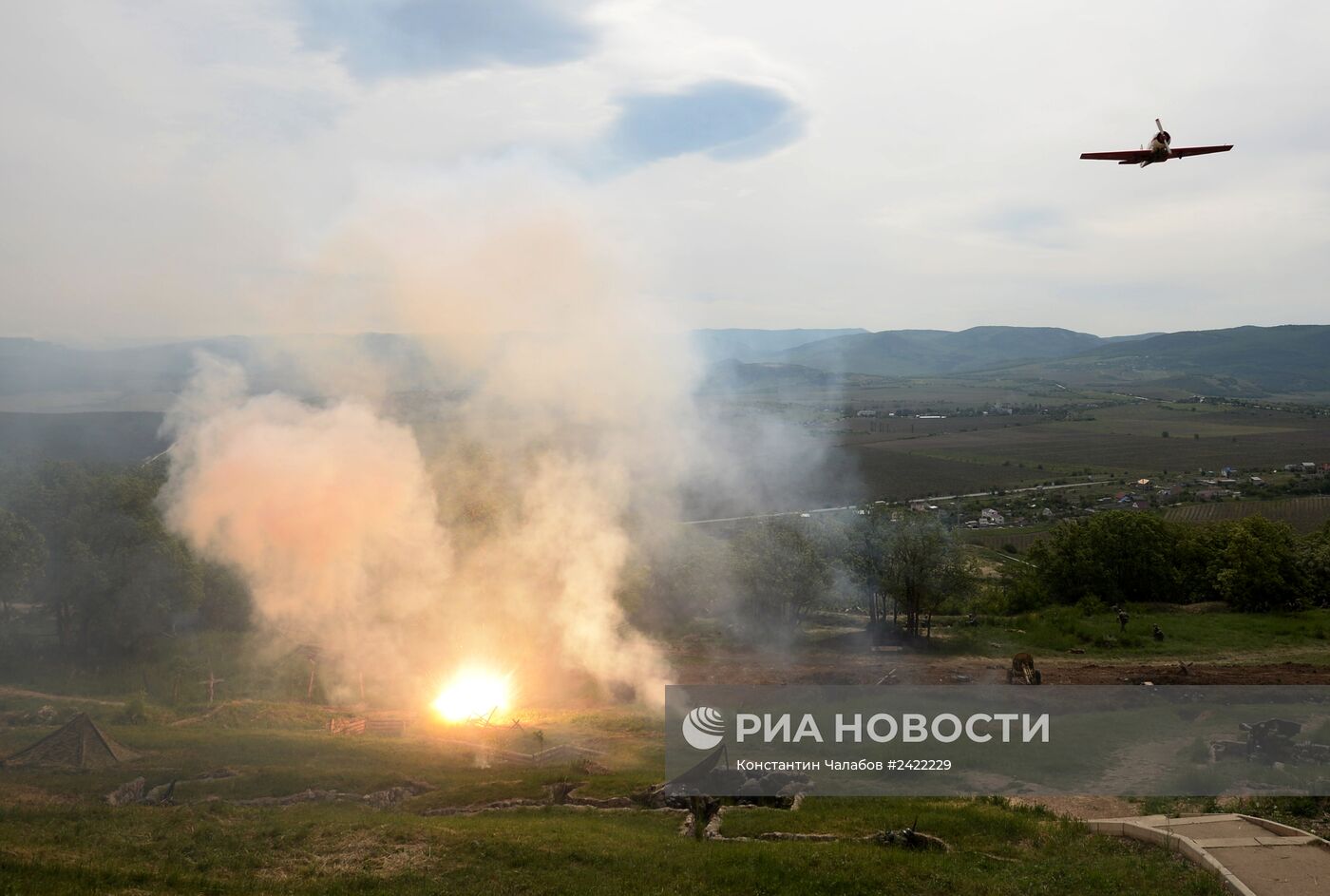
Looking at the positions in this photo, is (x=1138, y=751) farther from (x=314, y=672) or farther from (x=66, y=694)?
(x=66, y=694)

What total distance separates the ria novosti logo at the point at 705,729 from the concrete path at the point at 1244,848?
12102 mm

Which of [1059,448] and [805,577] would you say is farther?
[1059,448]

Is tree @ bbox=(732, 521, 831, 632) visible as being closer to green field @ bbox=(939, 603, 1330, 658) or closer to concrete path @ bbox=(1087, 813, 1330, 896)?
green field @ bbox=(939, 603, 1330, 658)

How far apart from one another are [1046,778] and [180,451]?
45506mm

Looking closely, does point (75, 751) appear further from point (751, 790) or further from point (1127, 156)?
point (1127, 156)

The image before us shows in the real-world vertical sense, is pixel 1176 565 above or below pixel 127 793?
above

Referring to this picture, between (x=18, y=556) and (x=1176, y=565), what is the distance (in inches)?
2627

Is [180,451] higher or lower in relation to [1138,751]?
higher

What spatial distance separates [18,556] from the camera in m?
40.2

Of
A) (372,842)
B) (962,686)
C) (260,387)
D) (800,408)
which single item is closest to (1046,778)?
(962,686)

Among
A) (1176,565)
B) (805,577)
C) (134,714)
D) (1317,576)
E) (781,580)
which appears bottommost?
(134,714)

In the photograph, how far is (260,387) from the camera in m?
49.2

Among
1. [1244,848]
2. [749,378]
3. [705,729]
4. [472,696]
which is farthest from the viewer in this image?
[749,378]

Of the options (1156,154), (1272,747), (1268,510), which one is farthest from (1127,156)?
(1268,510)
